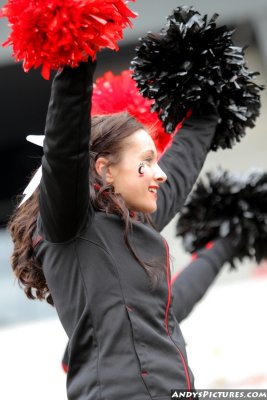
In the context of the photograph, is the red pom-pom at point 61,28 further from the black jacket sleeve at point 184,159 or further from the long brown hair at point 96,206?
the black jacket sleeve at point 184,159

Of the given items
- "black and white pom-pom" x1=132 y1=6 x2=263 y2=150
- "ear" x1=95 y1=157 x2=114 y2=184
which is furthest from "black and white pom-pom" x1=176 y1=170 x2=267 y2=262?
"ear" x1=95 y1=157 x2=114 y2=184

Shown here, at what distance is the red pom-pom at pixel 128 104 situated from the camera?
187 cm

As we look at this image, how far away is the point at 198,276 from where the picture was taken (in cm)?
191

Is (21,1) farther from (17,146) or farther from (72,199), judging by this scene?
(17,146)

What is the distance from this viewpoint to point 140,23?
21.1 ft

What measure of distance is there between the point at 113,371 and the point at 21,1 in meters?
0.61

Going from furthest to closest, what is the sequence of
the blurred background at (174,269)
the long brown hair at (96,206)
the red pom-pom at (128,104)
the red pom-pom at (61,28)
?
1. the blurred background at (174,269)
2. the red pom-pom at (128,104)
3. the long brown hair at (96,206)
4. the red pom-pom at (61,28)

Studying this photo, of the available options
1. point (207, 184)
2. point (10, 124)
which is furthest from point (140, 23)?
point (207, 184)

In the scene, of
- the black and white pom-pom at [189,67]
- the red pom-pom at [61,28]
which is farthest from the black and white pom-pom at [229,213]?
the red pom-pom at [61,28]

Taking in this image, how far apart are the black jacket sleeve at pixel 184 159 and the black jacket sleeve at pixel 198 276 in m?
0.18

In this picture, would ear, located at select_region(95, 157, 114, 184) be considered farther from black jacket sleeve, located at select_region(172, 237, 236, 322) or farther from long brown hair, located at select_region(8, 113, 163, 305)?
black jacket sleeve, located at select_region(172, 237, 236, 322)

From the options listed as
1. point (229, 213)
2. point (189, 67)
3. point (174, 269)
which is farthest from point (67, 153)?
point (174, 269)

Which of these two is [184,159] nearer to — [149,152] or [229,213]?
[149,152]

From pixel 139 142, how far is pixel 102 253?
0.25 meters
